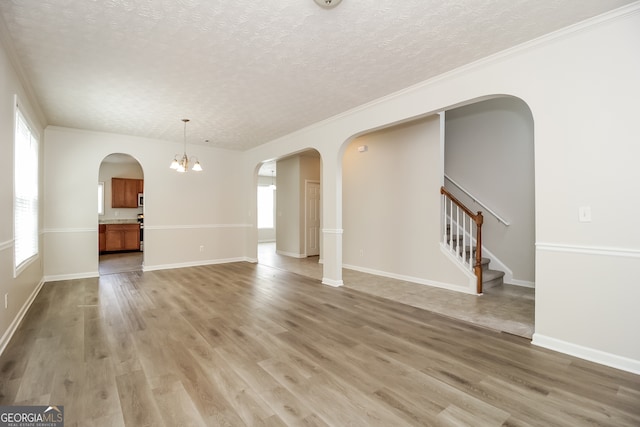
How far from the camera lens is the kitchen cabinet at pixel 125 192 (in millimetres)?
9133

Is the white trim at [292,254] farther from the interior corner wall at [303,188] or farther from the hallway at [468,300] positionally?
the hallway at [468,300]

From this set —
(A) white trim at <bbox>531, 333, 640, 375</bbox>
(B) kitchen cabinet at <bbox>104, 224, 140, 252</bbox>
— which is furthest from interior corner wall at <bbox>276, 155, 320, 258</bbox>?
(A) white trim at <bbox>531, 333, 640, 375</bbox>

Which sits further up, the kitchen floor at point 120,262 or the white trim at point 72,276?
the white trim at point 72,276

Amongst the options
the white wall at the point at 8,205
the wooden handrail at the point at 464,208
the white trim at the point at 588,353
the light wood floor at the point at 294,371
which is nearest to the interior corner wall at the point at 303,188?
the wooden handrail at the point at 464,208

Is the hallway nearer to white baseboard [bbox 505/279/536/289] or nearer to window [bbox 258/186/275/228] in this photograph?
white baseboard [bbox 505/279/536/289]

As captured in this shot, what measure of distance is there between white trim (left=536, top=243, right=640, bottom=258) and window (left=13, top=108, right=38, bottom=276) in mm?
5195

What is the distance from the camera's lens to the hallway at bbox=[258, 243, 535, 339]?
10.9ft

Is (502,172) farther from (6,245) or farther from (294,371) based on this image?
(6,245)

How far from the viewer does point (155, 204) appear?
6410mm

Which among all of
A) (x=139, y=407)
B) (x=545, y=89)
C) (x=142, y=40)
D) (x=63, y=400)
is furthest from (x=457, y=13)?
(x=63, y=400)

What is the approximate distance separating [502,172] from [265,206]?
28.8 feet

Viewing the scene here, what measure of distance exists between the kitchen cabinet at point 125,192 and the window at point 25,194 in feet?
16.1

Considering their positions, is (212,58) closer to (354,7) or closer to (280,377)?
(354,7)

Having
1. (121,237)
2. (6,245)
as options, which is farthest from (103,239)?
(6,245)
